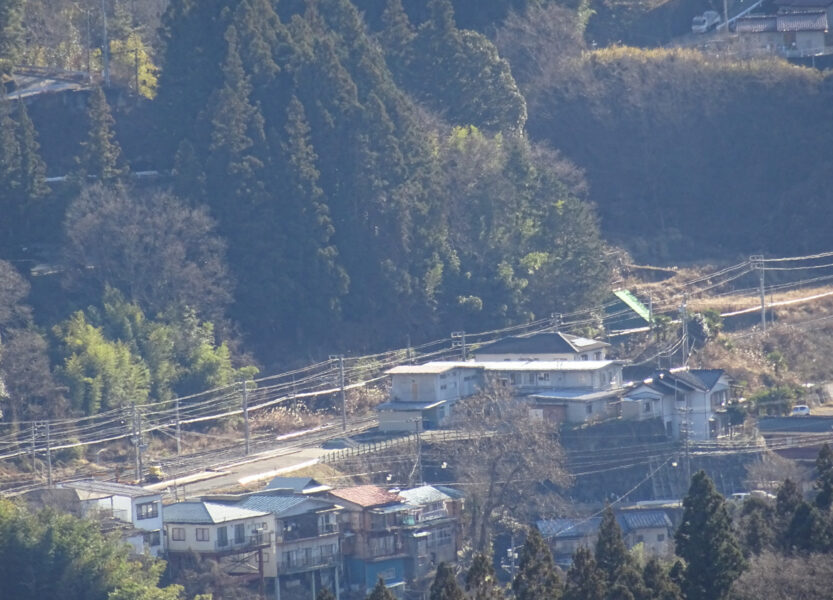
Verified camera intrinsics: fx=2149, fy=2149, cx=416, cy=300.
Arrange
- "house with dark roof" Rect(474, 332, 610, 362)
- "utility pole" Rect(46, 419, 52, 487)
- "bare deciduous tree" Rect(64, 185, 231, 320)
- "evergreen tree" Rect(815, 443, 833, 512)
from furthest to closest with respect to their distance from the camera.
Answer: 1. "house with dark roof" Rect(474, 332, 610, 362)
2. "bare deciduous tree" Rect(64, 185, 231, 320)
3. "utility pole" Rect(46, 419, 52, 487)
4. "evergreen tree" Rect(815, 443, 833, 512)

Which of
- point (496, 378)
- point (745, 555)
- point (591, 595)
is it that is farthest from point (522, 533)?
point (591, 595)

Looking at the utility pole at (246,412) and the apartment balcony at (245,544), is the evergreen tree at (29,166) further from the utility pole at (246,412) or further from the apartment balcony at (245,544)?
the apartment balcony at (245,544)

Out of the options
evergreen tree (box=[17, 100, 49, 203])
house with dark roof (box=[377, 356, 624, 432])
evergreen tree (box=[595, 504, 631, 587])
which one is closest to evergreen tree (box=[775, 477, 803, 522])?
evergreen tree (box=[595, 504, 631, 587])

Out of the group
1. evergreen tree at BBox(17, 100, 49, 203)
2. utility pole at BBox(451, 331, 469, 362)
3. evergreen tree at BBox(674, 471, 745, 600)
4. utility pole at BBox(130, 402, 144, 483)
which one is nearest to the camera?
evergreen tree at BBox(674, 471, 745, 600)

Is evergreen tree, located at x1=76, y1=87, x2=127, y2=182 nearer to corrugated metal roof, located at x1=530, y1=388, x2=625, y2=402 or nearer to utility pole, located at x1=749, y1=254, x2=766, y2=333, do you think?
corrugated metal roof, located at x1=530, y1=388, x2=625, y2=402

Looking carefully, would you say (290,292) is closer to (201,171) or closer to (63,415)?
(201,171)

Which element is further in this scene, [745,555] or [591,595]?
[745,555]
